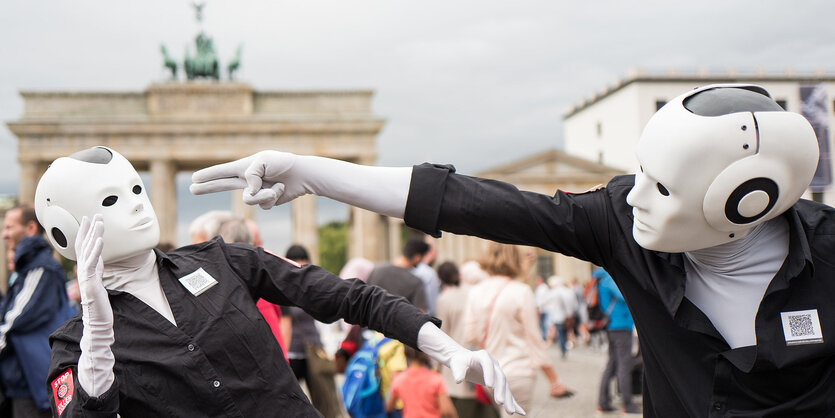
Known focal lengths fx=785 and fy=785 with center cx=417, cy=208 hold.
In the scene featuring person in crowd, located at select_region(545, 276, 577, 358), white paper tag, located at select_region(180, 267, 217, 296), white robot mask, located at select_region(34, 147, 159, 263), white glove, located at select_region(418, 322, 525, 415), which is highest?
white robot mask, located at select_region(34, 147, 159, 263)

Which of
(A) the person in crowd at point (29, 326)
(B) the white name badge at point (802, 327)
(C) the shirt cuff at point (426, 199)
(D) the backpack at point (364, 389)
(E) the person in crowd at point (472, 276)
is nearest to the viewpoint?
(B) the white name badge at point (802, 327)

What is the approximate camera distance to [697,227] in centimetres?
193

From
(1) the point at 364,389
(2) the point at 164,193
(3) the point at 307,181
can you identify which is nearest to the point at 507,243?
(3) the point at 307,181

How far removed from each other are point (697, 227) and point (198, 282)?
1.55 m

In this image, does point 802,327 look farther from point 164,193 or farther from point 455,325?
point 164,193

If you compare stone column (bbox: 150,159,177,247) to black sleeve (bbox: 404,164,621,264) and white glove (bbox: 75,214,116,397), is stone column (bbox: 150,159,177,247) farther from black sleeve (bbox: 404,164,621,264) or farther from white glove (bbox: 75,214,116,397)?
black sleeve (bbox: 404,164,621,264)

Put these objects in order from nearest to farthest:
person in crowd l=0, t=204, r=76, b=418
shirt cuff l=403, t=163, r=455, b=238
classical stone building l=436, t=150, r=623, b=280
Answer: shirt cuff l=403, t=163, r=455, b=238
person in crowd l=0, t=204, r=76, b=418
classical stone building l=436, t=150, r=623, b=280

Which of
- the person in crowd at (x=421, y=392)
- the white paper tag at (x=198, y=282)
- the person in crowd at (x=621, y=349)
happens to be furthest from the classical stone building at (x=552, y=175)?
the white paper tag at (x=198, y=282)

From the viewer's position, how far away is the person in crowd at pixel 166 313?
2184mm

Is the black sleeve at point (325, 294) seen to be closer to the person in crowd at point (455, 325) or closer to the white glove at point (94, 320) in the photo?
the white glove at point (94, 320)

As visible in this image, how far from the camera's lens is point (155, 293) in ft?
8.38

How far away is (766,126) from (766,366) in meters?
0.57

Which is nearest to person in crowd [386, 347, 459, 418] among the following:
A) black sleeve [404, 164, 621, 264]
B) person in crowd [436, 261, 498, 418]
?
person in crowd [436, 261, 498, 418]

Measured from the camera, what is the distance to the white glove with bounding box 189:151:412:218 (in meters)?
2.00
